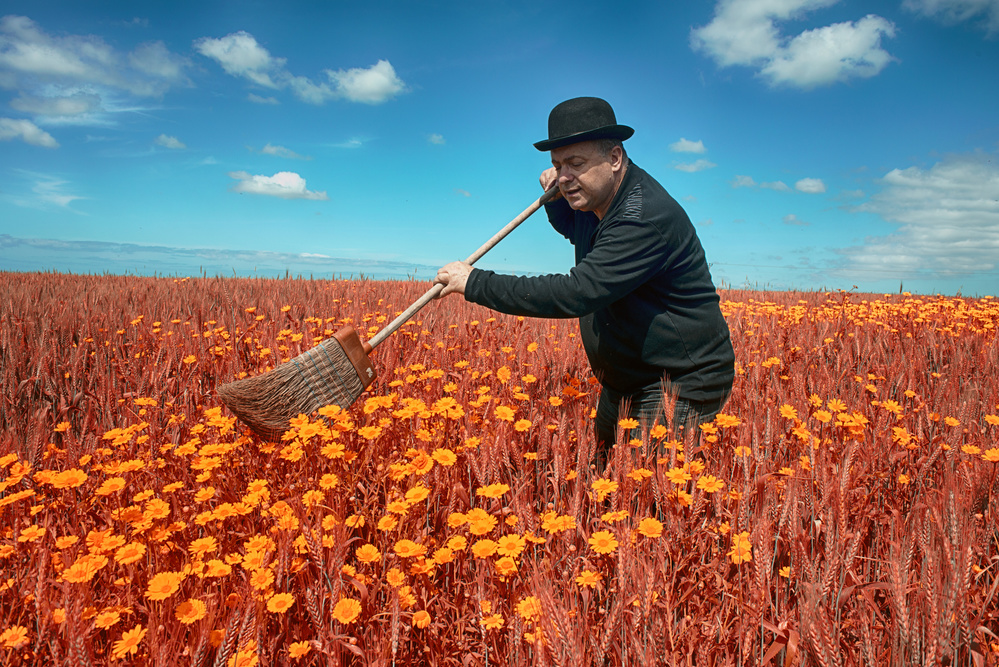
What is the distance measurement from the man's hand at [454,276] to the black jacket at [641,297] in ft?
0.28

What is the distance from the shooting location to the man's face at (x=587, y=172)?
9.63ft

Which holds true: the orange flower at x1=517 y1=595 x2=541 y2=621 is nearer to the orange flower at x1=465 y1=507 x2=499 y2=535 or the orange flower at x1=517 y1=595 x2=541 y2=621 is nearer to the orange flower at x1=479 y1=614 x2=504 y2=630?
the orange flower at x1=479 y1=614 x2=504 y2=630

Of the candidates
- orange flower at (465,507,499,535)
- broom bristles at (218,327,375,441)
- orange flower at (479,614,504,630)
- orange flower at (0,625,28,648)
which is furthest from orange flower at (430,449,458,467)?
orange flower at (0,625,28,648)

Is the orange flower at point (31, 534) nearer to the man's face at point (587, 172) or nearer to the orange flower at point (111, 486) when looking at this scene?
the orange flower at point (111, 486)

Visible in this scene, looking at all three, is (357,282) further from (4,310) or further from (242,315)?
(4,310)

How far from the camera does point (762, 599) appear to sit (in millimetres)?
1396

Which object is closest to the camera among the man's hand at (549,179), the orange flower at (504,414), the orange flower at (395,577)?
the orange flower at (395,577)

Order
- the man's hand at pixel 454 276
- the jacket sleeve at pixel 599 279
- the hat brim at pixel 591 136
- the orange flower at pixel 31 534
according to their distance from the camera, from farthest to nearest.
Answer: the man's hand at pixel 454 276, the hat brim at pixel 591 136, the jacket sleeve at pixel 599 279, the orange flower at pixel 31 534

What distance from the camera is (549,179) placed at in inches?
150

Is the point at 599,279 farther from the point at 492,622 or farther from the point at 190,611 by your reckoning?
the point at 190,611

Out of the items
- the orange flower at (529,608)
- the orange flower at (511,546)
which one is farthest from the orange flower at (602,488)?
the orange flower at (529,608)

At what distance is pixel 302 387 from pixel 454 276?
1.05 meters

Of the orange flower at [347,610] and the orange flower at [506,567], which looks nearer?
the orange flower at [347,610]

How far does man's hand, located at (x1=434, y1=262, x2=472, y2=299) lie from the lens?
304cm
